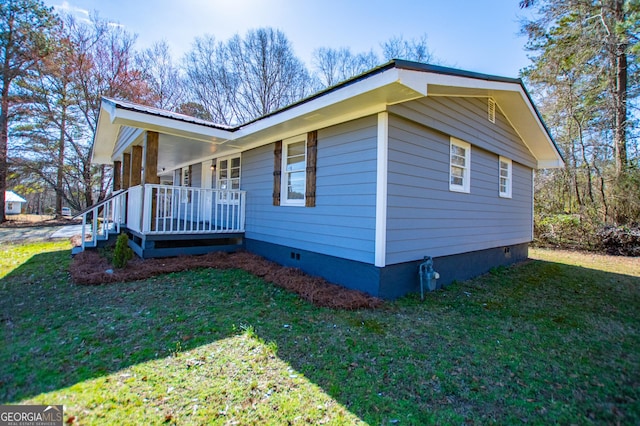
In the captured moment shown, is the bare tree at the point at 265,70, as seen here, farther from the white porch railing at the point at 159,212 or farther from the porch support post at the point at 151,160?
the porch support post at the point at 151,160

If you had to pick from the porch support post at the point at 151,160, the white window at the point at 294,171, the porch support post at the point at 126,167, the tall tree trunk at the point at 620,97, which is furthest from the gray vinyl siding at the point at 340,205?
the tall tree trunk at the point at 620,97

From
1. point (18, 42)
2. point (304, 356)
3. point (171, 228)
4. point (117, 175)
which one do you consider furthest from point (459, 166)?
point (18, 42)

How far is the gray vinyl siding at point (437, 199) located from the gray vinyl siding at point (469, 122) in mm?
37

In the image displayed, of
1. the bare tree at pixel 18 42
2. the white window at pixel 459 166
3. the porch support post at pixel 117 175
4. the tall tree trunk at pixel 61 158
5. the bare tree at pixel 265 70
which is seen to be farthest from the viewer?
the bare tree at pixel 265 70

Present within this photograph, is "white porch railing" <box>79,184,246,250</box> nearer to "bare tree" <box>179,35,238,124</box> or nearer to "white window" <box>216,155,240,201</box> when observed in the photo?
"white window" <box>216,155,240,201</box>

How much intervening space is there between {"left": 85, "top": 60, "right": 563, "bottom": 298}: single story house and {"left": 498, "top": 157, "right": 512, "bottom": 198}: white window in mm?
31

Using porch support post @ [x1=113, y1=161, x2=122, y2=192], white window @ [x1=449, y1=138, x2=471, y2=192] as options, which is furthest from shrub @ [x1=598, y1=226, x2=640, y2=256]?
porch support post @ [x1=113, y1=161, x2=122, y2=192]

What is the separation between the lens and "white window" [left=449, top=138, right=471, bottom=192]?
231 inches

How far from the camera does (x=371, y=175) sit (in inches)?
178

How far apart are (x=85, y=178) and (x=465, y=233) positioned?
19.7 metres

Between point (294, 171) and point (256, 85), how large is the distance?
51.6ft

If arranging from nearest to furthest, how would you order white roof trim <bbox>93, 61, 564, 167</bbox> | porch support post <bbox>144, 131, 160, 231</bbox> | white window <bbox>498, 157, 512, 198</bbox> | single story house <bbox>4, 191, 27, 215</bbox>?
white roof trim <bbox>93, 61, 564, 167</bbox> < porch support post <bbox>144, 131, 160, 231</bbox> < white window <bbox>498, 157, 512, 198</bbox> < single story house <bbox>4, 191, 27, 215</bbox>

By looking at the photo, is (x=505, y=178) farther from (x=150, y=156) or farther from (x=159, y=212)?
(x=159, y=212)

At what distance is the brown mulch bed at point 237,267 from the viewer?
14.2ft
